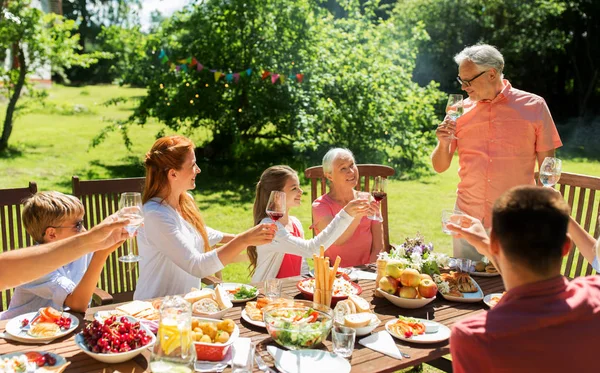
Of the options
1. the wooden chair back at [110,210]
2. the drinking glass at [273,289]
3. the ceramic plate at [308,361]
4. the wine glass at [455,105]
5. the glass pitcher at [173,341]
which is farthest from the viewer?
the wooden chair back at [110,210]

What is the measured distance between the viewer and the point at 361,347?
101 inches

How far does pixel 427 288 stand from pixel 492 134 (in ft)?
5.64

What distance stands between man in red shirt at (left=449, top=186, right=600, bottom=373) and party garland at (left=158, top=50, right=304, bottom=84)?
8.38 m

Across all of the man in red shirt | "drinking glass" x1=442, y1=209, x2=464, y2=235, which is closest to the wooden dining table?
"drinking glass" x1=442, y1=209, x2=464, y2=235

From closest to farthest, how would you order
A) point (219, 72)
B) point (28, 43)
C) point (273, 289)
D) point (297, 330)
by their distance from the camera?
point (297, 330) < point (273, 289) < point (219, 72) < point (28, 43)

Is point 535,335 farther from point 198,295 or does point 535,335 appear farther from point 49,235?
point 49,235

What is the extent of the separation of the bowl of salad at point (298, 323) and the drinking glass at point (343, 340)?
9 centimetres

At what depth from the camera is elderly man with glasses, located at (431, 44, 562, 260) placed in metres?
4.15

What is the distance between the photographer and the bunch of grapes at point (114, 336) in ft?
7.61

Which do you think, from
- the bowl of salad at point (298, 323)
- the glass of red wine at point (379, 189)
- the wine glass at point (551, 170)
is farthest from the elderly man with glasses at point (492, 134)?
the bowl of salad at point (298, 323)

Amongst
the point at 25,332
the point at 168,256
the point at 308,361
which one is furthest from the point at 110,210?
the point at 308,361

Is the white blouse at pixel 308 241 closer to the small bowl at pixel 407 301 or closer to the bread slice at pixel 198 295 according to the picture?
the small bowl at pixel 407 301

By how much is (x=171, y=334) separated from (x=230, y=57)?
28.6 ft

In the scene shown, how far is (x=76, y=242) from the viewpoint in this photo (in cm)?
237
